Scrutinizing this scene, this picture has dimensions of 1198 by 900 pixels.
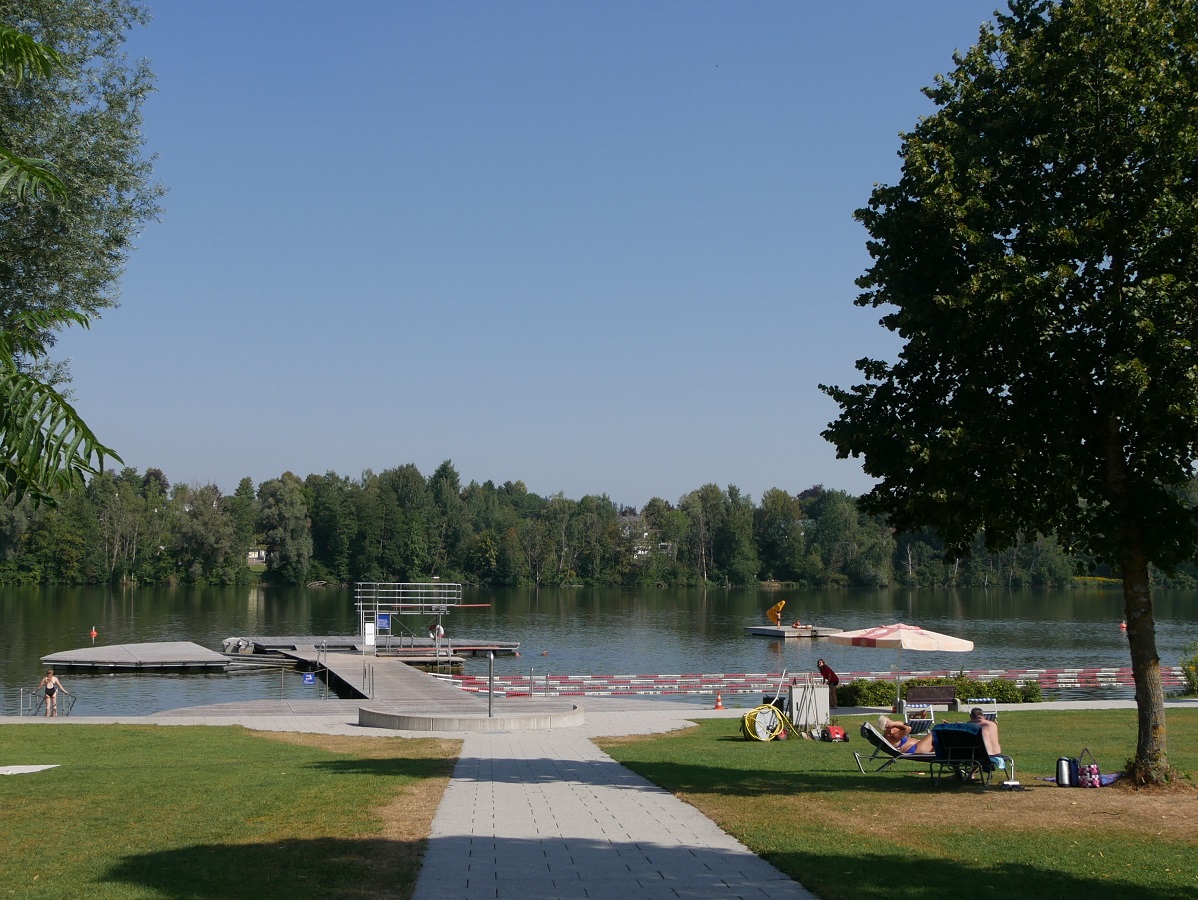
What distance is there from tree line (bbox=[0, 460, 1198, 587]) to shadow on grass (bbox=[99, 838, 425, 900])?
3935 inches

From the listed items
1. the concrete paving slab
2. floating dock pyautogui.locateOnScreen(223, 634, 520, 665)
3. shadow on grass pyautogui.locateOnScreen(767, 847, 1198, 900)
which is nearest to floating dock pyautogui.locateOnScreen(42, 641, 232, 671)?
floating dock pyautogui.locateOnScreen(223, 634, 520, 665)

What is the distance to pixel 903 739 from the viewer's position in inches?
570

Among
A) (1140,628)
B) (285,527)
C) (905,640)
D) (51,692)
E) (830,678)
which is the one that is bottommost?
(51,692)

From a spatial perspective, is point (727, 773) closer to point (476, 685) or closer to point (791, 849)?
point (791, 849)

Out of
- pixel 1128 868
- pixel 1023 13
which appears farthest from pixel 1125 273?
pixel 1128 868

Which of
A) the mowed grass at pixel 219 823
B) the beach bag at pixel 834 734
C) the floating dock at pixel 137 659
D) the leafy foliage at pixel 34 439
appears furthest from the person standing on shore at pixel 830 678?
the floating dock at pixel 137 659

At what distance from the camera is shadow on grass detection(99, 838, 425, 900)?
730 centimetres

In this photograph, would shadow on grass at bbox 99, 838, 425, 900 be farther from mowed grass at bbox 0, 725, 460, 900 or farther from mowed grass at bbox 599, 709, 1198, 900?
mowed grass at bbox 599, 709, 1198, 900

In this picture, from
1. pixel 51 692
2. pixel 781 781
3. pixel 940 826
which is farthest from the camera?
pixel 51 692

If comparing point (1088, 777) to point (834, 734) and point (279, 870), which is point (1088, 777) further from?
point (279, 870)

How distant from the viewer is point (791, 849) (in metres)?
8.93

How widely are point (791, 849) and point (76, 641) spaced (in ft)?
166

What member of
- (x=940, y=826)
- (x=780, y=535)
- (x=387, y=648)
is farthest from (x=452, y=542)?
(x=940, y=826)

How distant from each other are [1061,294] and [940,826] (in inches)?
230
